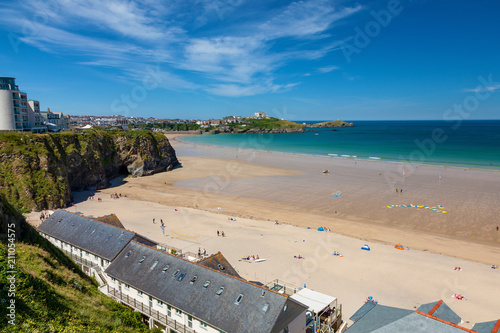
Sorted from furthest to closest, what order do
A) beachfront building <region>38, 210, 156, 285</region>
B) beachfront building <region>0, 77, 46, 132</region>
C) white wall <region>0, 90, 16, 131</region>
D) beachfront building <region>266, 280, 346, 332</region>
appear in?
beachfront building <region>0, 77, 46, 132</region> < white wall <region>0, 90, 16, 131</region> < beachfront building <region>38, 210, 156, 285</region> < beachfront building <region>266, 280, 346, 332</region>

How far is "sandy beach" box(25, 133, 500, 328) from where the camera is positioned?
21250 mm

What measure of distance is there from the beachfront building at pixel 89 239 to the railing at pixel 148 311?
1905mm

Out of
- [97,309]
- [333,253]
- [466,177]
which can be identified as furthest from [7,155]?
[466,177]

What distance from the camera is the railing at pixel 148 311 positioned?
1451 centimetres

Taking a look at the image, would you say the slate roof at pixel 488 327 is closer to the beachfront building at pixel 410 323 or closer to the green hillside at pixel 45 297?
the beachfront building at pixel 410 323

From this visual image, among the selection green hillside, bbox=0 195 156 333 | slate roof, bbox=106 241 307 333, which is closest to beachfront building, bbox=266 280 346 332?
slate roof, bbox=106 241 307 333

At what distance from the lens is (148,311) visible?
16.0m

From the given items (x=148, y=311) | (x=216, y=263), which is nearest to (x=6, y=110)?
(x=148, y=311)

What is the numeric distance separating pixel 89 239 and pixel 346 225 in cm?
2659

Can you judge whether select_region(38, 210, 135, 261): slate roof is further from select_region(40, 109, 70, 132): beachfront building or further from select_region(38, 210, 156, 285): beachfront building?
select_region(40, 109, 70, 132): beachfront building

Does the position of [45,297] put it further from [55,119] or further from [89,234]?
[55,119]

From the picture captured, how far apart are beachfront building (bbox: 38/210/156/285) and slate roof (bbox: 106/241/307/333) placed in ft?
5.46

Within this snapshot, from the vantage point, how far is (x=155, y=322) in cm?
1602

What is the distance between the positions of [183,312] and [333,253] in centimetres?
1610
